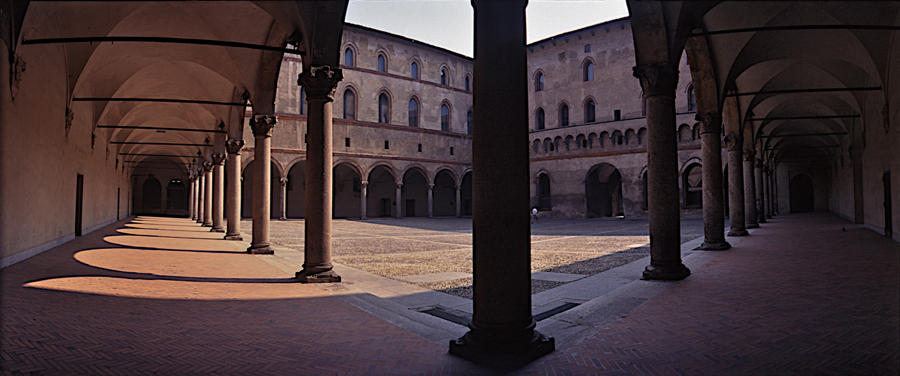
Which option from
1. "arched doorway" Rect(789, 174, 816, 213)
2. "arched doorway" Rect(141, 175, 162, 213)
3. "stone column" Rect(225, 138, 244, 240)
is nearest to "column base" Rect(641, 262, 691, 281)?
"stone column" Rect(225, 138, 244, 240)

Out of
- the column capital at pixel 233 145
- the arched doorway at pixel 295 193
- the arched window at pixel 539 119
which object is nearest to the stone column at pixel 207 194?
the column capital at pixel 233 145

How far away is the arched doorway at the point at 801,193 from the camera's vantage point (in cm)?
4491

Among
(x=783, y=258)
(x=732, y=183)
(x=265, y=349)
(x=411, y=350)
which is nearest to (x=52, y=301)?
(x=265, y=349)

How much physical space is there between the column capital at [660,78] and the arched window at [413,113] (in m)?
32.4

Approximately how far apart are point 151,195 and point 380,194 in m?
22.9

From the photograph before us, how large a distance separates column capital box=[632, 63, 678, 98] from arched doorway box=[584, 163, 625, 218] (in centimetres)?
2986

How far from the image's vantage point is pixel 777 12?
11023mm

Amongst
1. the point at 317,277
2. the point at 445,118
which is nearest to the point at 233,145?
the point at 317,277

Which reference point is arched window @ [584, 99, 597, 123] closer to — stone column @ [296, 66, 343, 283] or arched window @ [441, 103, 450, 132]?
arched window @ [441, 103, 450, 132]

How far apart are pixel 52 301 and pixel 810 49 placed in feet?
57.3

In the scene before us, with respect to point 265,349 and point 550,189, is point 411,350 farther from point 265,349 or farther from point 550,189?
point 550,189

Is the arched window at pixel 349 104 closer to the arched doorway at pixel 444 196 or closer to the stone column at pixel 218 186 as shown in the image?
the arched doorway at pixel 444 196

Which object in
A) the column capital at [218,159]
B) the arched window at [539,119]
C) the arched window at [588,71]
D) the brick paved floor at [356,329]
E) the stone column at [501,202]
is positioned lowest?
the brick paved floor at [356,329]

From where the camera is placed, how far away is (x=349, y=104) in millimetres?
36188
